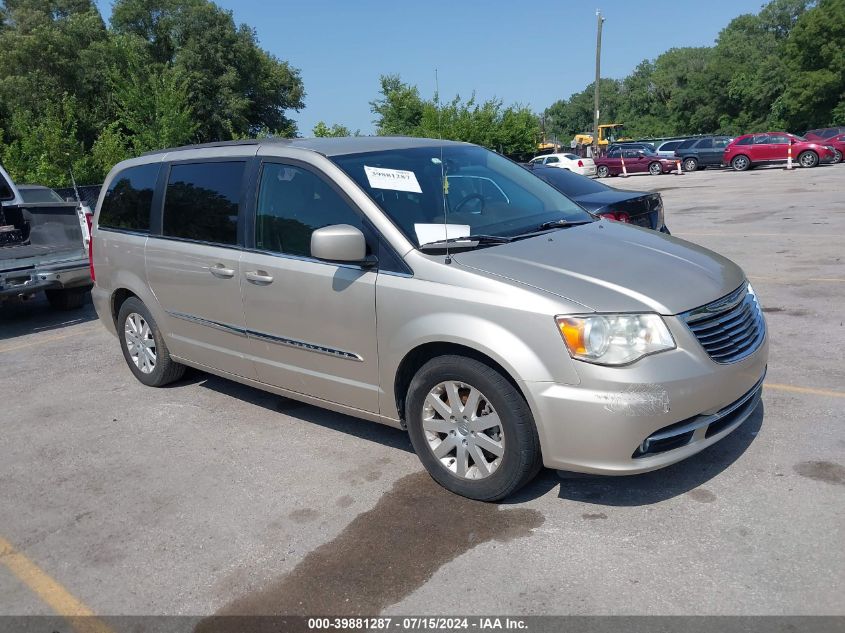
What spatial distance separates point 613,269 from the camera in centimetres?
377

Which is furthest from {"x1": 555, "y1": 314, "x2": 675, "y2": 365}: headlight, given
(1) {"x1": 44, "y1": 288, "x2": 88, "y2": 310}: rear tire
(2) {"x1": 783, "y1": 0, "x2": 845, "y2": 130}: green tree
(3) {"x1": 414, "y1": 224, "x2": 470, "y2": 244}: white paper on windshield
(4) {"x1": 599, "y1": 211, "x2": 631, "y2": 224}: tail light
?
(2) {"x1": 783, "y1": 0, "x2": 845, "y2": 130}: green tree

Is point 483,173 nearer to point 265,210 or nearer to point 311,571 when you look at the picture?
point 265,210

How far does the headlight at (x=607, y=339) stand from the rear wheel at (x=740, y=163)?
1203 inches

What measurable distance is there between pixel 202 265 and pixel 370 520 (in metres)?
2.23

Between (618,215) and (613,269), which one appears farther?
(618,215)

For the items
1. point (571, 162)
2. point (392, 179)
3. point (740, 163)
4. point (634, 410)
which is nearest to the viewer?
point (634, 410)

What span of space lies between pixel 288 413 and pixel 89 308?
568cm

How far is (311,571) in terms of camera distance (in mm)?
3344

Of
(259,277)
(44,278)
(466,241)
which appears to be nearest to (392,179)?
(466,241)

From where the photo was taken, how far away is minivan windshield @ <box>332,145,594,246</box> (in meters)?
4.18

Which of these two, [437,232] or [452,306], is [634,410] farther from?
[437,232]

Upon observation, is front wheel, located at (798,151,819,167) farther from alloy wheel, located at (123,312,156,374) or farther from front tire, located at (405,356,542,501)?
front tire, located at (405,356,542,501)

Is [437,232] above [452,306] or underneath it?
above

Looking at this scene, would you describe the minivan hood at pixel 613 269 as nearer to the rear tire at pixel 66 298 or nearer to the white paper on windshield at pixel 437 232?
the white paper on windshield at pixel 437 232
